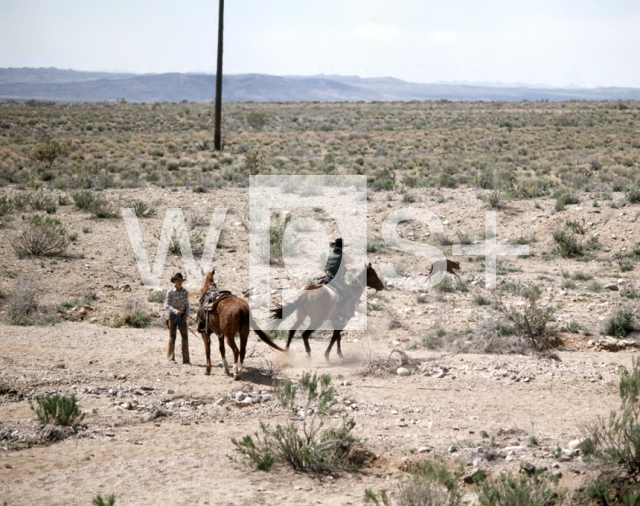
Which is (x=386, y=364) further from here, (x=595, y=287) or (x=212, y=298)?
(x=595, y=287)

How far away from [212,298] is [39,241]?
767cm

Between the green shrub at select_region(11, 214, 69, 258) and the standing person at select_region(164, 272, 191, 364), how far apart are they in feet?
21.7

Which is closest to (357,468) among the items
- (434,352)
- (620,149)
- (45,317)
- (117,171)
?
(434,352)

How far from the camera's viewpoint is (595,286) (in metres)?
14.4

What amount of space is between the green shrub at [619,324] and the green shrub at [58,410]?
8868mm

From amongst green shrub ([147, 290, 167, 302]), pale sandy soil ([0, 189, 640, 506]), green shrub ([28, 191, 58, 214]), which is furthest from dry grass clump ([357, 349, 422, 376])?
green shrub ([28, 191, 58, 214])

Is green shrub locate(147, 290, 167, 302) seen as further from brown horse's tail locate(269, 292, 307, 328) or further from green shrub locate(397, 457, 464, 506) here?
green shrub locate(397, 457, 464, 506)

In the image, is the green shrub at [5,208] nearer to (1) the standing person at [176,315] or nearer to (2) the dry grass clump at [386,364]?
(1) the standing person at [176,315]

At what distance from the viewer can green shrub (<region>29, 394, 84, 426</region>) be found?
7680mm

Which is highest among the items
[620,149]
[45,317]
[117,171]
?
[620,149]

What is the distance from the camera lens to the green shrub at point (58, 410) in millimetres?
7680

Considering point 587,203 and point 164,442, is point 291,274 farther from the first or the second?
point 587,203

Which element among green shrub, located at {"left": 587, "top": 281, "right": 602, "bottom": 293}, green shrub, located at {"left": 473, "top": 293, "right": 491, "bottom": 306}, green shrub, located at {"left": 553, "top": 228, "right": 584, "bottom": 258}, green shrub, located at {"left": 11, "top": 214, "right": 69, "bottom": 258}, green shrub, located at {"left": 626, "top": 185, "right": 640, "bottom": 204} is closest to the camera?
green shrub, located at {"left": 473, "top": 293, "right": 491, "bottom": 306}

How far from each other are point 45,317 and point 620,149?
31.4 m
